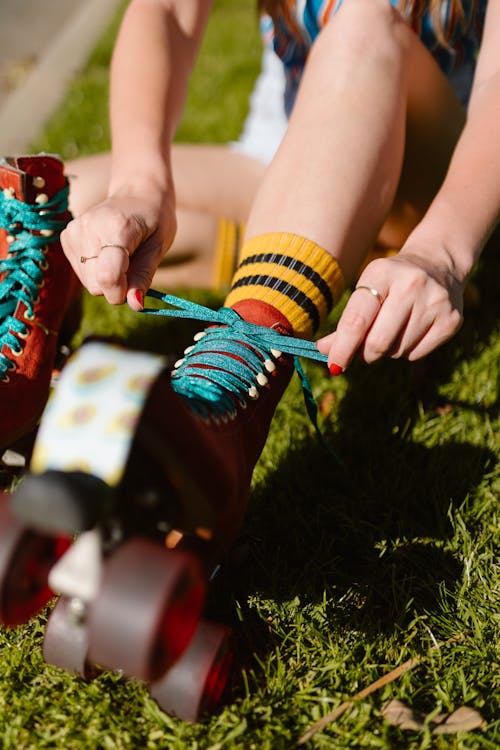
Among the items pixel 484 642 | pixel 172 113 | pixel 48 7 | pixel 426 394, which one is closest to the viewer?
pixel 484 642

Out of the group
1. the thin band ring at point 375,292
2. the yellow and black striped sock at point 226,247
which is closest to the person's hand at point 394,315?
the thin band ring at point 375,292

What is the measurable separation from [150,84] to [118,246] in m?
0.49

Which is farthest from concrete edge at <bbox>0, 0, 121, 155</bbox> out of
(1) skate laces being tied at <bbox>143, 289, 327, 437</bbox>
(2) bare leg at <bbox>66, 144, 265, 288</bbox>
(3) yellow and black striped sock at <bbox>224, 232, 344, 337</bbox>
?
(1) skate laces being tied at <bbox>143, 289, 327, 437</bbox>

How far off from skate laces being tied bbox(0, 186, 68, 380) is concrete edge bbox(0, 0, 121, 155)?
149 cm

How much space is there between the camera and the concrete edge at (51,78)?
9.05ft

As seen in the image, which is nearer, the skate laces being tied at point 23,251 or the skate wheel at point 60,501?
the skate wheel at point 60,501

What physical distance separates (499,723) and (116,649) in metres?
0.48

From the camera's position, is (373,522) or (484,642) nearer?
(484,642)

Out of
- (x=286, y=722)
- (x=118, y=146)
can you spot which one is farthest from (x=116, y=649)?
(x=118, y=146)

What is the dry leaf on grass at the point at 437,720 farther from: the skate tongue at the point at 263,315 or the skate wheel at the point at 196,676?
the skate tongue at the point at 263,315

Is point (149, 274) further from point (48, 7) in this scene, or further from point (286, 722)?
point (48, 7)

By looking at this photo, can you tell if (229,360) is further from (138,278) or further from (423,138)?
(423,138)

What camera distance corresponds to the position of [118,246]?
3.18 ft

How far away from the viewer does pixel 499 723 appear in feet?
2.90
